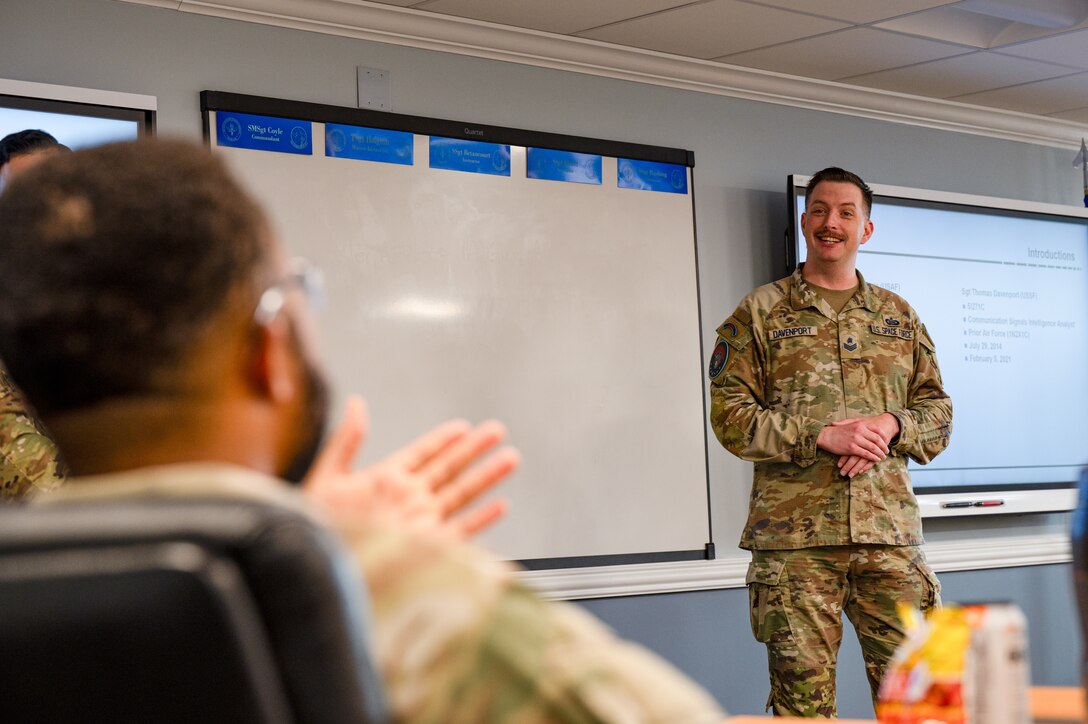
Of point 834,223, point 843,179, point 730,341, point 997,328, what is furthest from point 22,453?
point 997,328

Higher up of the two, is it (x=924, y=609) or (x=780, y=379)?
(x=780, y=379)

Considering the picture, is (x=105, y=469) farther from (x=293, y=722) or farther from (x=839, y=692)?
(x=839, y=692)

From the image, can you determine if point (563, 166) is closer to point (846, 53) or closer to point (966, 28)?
point (846, 53)

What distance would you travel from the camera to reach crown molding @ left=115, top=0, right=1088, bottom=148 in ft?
12.0

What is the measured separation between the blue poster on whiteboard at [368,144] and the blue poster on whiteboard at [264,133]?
0.07 m

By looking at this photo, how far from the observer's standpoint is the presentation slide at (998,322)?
4754mm

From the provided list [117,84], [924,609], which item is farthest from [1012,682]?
[117,84]

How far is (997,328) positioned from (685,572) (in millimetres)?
1793

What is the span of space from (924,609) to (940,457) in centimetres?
157

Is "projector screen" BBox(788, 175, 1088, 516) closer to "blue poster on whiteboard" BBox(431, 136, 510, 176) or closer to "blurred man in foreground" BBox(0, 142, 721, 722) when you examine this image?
"blue poster on whiteboard" BBox(431, 136, 510, 176)

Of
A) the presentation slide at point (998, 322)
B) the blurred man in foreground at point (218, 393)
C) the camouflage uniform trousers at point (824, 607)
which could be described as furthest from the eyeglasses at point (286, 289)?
the presentation slide at point (998, 322)

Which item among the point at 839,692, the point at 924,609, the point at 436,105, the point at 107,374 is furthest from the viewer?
the point at 839,692

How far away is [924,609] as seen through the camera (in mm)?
3277

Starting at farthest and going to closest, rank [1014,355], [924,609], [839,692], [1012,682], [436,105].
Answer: [1014,355], [839,692], [436,105], [924,609], [1012,682]
